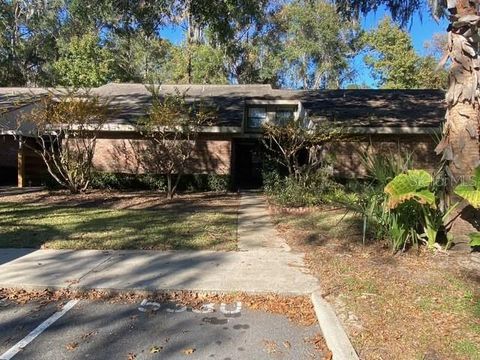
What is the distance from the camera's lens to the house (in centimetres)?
1745

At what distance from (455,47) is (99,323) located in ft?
21.1

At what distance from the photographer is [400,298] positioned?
5.37 metres

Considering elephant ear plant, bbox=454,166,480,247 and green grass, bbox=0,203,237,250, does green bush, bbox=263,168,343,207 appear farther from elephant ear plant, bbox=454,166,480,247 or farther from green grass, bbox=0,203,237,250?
elephant ear plant, bbox=454,166,480,247

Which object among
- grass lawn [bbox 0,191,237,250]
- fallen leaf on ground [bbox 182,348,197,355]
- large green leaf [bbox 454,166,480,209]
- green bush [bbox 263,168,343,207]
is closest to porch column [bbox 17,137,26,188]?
grass lawn [bbox 0,191,237,250]

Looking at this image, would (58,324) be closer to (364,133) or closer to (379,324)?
(379,324)

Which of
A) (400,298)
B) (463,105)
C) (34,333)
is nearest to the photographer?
(34,333)

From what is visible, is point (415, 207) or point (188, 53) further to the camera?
point (188, 53)

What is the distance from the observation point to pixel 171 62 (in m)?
42.3

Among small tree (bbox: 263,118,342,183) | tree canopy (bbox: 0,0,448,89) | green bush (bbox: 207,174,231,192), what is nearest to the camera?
small tree (bbox: 263,118,342,183)

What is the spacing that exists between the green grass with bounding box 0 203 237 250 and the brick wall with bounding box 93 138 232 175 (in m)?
5.87

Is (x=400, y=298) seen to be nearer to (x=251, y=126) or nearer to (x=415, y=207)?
(x=415, y=207)

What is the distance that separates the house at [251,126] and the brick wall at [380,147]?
0.11 ft

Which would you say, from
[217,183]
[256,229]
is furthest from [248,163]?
[256,229]

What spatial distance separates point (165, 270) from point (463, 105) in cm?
506
